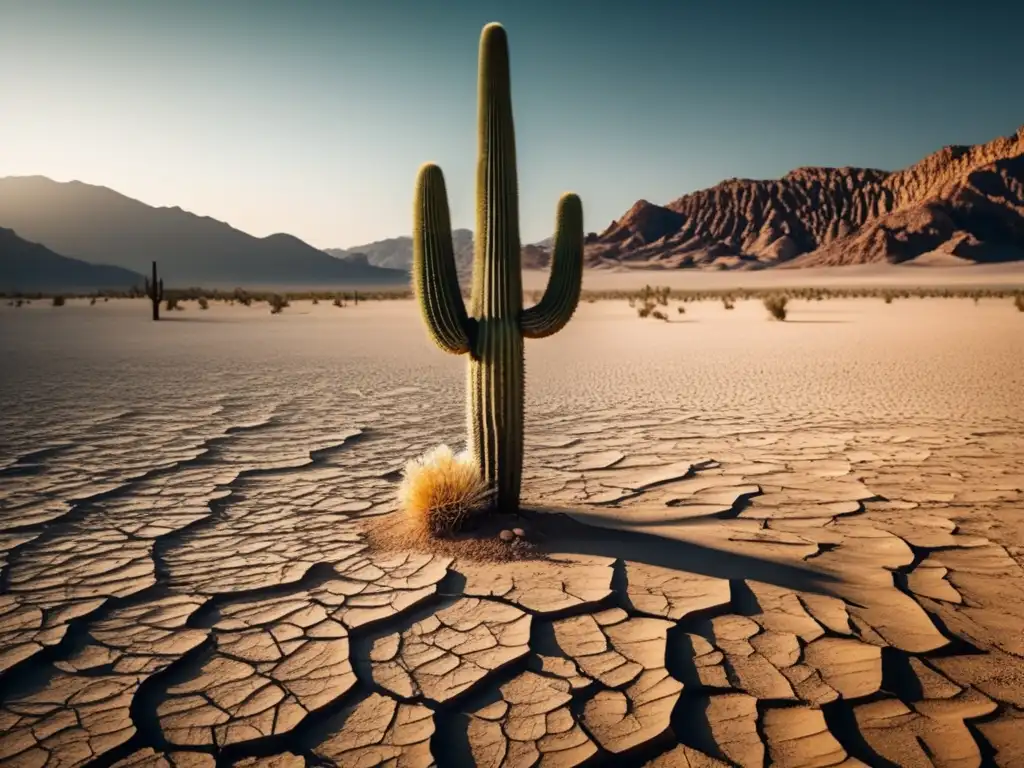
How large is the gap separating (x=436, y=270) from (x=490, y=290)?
0.41m

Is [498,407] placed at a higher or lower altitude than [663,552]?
higher

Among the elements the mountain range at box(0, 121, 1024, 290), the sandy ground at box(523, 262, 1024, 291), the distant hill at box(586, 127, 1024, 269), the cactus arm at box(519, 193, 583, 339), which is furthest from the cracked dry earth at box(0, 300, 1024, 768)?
the distant hill at box(586, 127, 1024, 269)

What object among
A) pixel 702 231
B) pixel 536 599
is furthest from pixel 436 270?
pixel 702 231

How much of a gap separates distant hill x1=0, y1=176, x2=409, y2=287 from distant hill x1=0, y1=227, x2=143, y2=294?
9.92 m

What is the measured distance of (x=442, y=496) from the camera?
486 centimetres

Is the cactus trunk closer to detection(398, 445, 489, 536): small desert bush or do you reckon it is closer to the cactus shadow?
detection(398, 445, 489, 536): small desert bush

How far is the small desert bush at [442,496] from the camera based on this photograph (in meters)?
4.86

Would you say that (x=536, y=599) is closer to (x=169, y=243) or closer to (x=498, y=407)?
(x=498, y=407)

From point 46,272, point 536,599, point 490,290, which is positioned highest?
point 46,272

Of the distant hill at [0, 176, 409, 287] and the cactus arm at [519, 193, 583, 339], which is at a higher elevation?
the distant hill at [0, 176, 409, 287]

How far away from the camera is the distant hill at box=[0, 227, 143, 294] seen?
102 meters

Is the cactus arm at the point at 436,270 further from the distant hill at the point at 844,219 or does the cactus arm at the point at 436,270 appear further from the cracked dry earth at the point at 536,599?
the distant hill at the point at 844,219

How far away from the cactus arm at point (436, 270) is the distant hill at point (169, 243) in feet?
414

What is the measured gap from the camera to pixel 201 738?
9.20 ft
